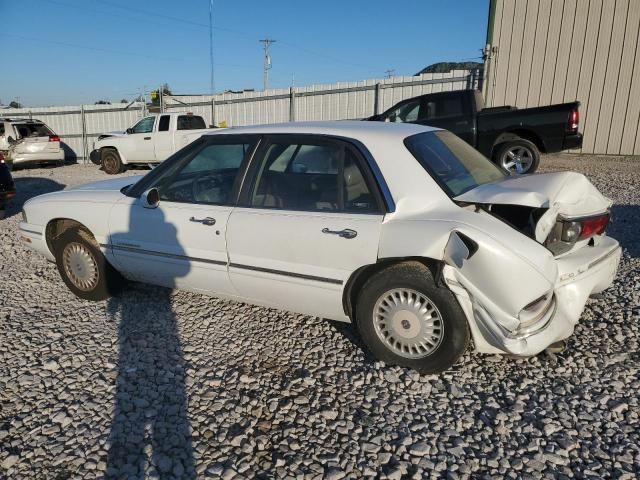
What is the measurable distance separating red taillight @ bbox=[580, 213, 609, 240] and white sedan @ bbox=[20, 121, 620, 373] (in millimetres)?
13

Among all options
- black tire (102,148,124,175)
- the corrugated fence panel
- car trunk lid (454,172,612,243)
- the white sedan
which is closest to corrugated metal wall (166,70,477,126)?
the corrugated fence panel

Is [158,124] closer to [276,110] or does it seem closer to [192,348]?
[276,110]

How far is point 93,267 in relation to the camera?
163 inches

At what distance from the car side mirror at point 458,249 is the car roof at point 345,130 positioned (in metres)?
0.83

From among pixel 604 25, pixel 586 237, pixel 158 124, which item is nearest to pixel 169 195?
pixel 586 237

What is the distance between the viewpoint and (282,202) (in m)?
3.27

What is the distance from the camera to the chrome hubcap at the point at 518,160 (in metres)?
9.55

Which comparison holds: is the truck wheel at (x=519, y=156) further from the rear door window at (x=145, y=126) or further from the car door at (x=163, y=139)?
the rear door window at (x=145, y=126)

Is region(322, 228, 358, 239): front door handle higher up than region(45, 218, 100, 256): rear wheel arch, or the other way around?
region(322, 228, 358, 239): front door handle

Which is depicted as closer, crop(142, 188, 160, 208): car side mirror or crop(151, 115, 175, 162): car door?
crop(142, 188, 160, 208): car side mirror

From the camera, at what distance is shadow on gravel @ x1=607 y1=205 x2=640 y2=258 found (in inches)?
214

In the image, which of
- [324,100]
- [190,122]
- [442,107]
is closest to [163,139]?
[190,122]

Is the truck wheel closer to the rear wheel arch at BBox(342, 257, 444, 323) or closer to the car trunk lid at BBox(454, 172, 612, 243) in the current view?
the car trunk lid at BBox(454, 172, 612, 243)

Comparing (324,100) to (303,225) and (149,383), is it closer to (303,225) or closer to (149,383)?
(303,225)
